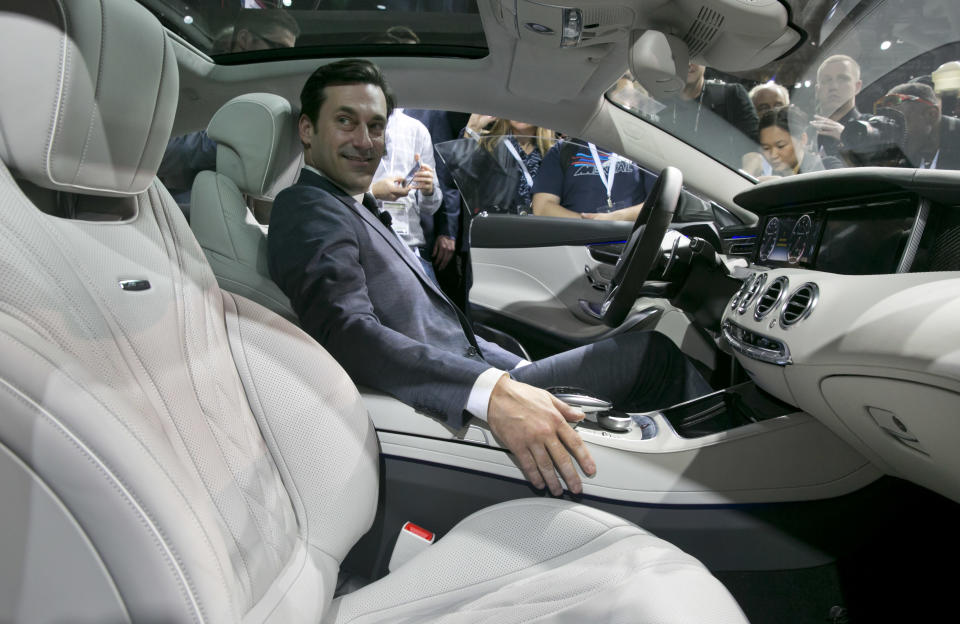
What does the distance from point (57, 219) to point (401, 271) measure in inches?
32.2

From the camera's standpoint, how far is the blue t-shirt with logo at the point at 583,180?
2.28 metres

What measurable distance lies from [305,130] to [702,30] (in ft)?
3.02

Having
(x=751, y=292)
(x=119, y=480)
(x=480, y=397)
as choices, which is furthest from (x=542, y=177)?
(x=119, y=480)

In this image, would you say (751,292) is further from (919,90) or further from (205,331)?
(205,331)

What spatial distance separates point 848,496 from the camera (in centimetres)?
119

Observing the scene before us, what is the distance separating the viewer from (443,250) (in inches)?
112

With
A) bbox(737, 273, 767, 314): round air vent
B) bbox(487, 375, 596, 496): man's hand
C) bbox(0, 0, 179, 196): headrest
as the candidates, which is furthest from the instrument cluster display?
bbox(0, 0, 179, 196): headrest

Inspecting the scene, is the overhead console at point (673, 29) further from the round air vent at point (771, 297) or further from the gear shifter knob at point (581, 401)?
the gear shifter knob at point (581, 401)

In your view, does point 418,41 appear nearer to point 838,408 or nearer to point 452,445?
point 452,445

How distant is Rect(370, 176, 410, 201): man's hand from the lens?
2.54 m

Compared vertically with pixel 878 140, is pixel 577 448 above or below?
below

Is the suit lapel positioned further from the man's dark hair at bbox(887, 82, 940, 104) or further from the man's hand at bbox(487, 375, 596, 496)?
the man's dark hair at bbox(887, 82, 940, 104)

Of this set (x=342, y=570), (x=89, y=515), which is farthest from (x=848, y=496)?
(x=89, y=515)

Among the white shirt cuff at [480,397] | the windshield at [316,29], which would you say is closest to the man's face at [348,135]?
the windshield at [316,29]
